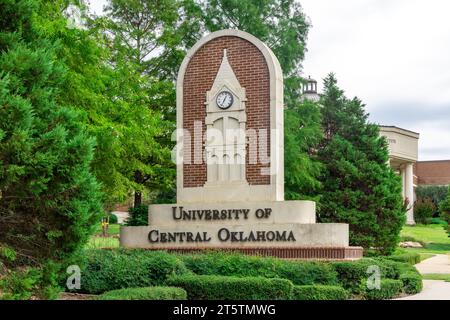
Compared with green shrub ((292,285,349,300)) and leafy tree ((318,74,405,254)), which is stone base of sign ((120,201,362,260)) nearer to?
green shrub ((292,285,349,300))

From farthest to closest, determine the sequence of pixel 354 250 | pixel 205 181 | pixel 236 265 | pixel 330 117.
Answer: pixel 330 117
pixel 205 181
pixel 354 250
pixel 236 265

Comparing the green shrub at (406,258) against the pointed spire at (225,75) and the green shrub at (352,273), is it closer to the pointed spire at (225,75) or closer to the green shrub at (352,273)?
the green shrub at (352,273)

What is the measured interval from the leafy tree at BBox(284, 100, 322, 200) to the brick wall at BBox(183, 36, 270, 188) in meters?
9.82

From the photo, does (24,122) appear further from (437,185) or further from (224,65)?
(437,185)

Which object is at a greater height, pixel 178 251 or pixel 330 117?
pixel 330 117

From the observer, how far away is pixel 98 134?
18594 millimetres

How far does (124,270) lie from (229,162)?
5622 millimetres

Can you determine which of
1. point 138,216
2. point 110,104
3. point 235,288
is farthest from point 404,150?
point 235,288

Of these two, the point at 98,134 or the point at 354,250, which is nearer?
the point at 354,250

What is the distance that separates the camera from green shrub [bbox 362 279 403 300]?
14.2 meters

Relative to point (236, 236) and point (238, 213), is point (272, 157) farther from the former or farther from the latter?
point (236, 236)

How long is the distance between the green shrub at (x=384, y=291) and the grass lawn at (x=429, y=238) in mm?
23183

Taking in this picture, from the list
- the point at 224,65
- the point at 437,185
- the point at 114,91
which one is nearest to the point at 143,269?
the point at 224,65

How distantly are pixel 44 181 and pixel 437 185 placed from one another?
64.1 m
